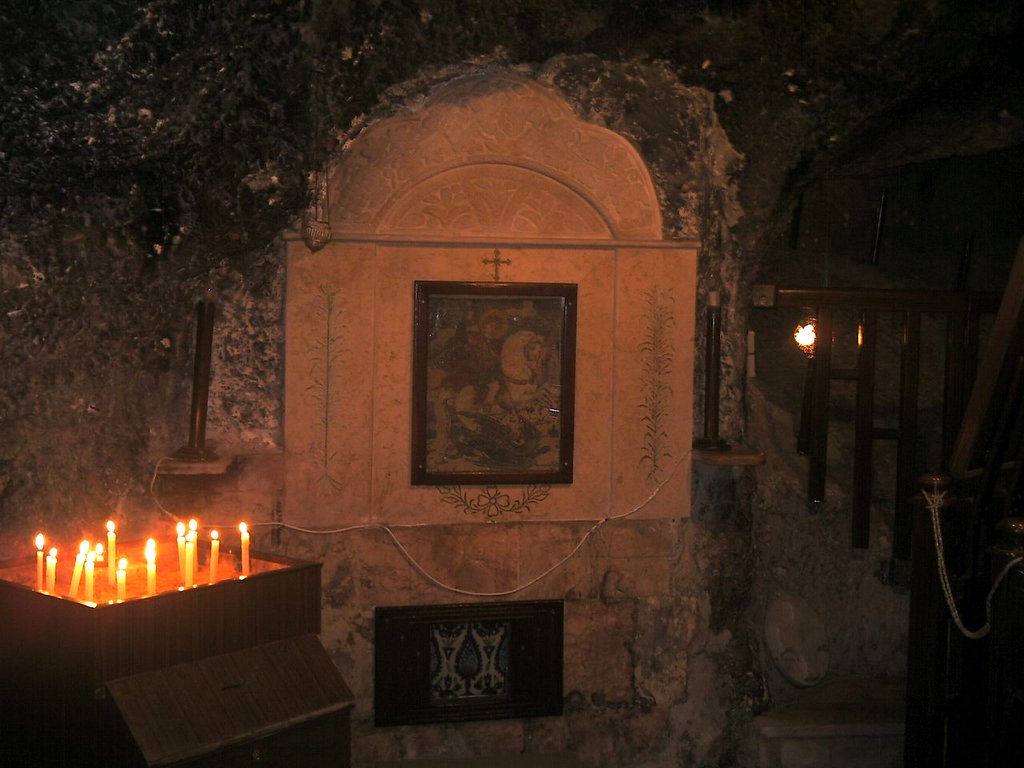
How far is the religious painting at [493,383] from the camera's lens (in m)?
4.90

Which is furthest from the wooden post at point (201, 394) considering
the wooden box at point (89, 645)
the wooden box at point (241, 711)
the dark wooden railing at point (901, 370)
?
the dark wooden railing at point (901, 370)

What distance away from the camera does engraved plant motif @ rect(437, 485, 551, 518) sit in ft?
16.3

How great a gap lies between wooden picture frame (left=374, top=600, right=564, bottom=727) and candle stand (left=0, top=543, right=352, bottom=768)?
107 cm

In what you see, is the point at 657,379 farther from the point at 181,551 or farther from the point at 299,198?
the point at 181,551

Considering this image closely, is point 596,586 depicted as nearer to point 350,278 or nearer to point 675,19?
point 350,278

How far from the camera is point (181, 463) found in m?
4.42

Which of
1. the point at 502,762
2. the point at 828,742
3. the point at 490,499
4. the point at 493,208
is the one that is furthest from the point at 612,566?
the point at 493,208

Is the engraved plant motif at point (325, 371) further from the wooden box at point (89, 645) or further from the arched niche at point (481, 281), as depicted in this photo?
the wooden box at point (89, 645)

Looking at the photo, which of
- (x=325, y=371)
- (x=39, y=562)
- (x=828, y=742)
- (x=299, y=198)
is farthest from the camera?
(x=828, y=742)

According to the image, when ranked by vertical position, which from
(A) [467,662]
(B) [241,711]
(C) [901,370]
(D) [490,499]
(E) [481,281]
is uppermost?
(E) [481,281]

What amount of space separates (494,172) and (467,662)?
219 cm

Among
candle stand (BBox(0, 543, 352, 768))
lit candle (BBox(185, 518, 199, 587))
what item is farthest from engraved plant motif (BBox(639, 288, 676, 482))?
→ lit candle (BBox(185, 518, 199, 587))

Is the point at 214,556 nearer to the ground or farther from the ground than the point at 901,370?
nearer to the ground

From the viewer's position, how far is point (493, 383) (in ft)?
16.2
